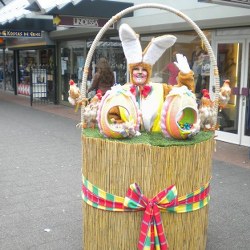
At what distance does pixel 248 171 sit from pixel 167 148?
3572mm

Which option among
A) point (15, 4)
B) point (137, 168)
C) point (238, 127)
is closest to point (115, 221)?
point (137, 168)

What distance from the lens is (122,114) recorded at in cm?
282

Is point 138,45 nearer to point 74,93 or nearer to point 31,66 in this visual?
point 74,93

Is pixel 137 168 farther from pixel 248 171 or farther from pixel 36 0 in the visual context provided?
pixel 36 0

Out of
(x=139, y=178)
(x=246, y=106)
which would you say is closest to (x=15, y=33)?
(x=246, y=106)

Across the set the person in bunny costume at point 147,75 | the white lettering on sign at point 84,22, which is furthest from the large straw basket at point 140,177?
the white lettering on sign at point 84,22

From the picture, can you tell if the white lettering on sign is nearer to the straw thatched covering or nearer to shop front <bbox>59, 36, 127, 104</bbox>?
shop front <bbox>59, 36, 127, 104</bbox>

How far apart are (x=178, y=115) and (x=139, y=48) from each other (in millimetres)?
699

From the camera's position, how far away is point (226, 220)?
405cm

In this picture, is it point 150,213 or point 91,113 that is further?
point 91,113

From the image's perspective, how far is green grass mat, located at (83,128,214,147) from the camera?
2.68 meters

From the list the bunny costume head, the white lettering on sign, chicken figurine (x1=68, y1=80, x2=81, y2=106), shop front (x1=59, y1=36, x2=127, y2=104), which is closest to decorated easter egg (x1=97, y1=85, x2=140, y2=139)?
chicken figurine (x1=68, y1=80, x2=81, y2=106)

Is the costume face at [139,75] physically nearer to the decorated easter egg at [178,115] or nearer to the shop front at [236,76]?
the decorated easter egg at [178,115]

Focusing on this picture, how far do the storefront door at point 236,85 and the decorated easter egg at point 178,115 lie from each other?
479 cm
